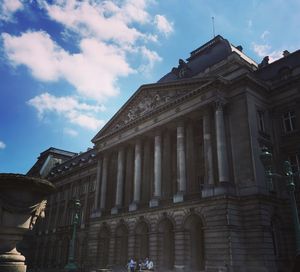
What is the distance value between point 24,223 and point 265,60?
38.8m

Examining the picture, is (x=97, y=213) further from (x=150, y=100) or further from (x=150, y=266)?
(x=150, y=100)

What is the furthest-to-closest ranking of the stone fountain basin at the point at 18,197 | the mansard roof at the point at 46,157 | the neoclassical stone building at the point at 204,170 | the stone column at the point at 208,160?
1. the mansard roof at the point at 46,157
2. the stone column at the point at 208,160
3. the neoclassical stone building at the point at 204,170
4. the stone fountain basin at the point at 18,197

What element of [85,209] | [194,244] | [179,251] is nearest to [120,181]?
[85,209]

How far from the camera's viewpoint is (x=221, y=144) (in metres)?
31.1

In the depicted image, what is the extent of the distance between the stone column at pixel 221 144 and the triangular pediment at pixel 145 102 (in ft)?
11.1

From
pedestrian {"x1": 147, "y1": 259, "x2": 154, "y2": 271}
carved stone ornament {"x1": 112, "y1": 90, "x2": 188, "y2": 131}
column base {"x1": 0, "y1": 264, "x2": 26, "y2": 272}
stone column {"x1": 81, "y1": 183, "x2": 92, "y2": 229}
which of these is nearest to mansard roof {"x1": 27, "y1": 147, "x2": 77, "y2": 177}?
stone column {"x1": 81, "y1": 183, "x2": 92, "y2": 229}

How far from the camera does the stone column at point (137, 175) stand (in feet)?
125

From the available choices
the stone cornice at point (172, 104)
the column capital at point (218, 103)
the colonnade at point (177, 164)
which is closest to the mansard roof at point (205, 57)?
the stone cornice at point (172, 104)

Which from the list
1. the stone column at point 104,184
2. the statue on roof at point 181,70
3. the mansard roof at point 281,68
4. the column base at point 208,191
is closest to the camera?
the column base at point 208,191

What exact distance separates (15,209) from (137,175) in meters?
30.8

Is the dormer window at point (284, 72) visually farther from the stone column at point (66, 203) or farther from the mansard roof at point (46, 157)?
the mansard roof at point (46, 157)

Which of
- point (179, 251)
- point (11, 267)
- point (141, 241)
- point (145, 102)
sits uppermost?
point (145, 102)

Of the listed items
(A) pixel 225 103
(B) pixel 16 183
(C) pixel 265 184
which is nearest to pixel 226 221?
(C) pixel 265 184

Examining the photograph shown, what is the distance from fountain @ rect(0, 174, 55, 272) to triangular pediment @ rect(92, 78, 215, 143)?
86.6 ft
